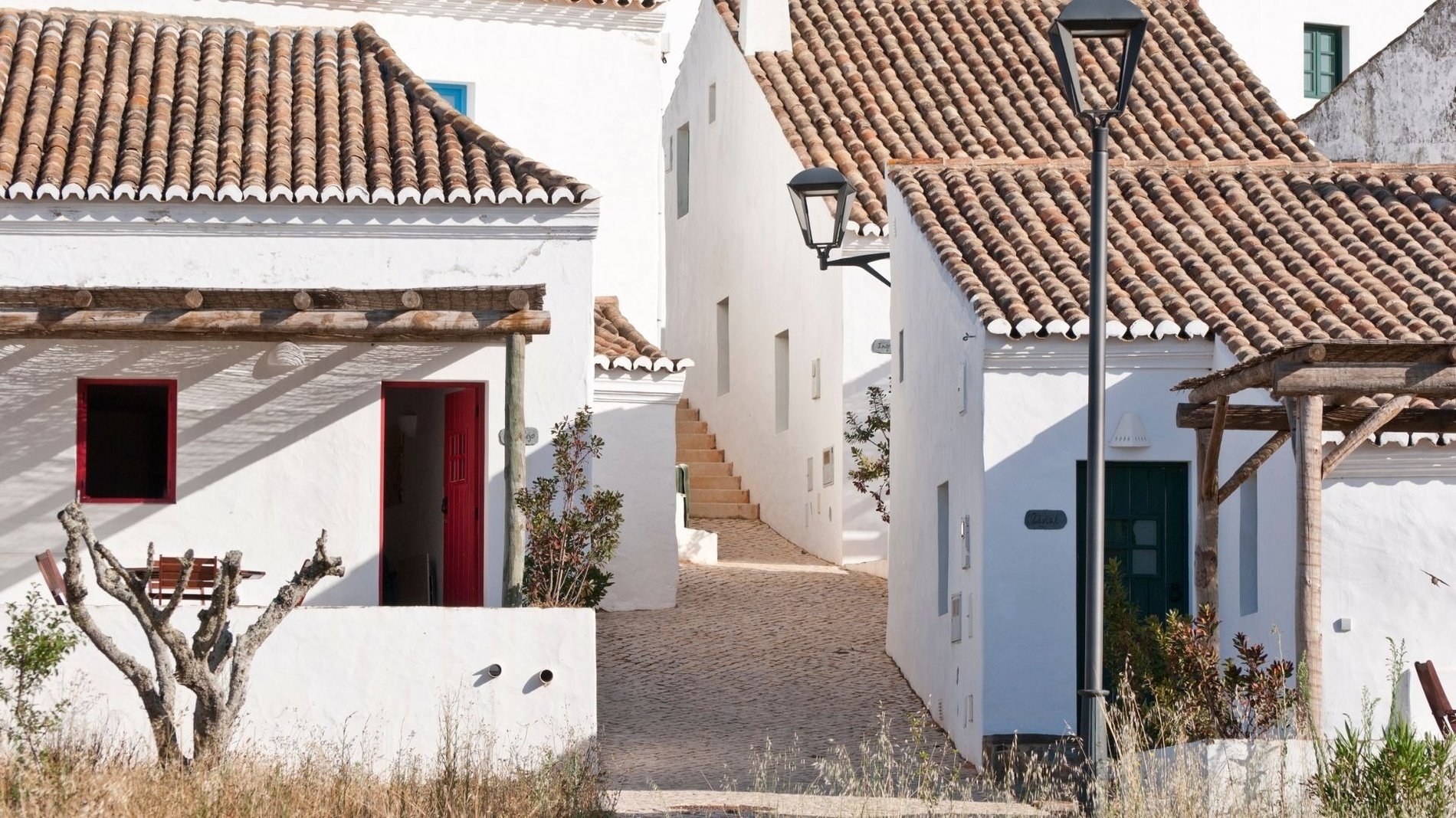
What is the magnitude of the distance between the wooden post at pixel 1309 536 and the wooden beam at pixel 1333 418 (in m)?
1.45

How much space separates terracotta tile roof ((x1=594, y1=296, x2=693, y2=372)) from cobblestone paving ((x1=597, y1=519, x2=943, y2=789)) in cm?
254

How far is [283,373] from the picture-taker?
16203 mm

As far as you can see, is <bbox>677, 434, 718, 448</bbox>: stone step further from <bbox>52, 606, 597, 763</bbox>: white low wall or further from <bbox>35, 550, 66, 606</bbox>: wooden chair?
<bbox>35, 550, 66, 606</bbox>: wooden chair

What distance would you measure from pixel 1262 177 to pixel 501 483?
7610 millimetres

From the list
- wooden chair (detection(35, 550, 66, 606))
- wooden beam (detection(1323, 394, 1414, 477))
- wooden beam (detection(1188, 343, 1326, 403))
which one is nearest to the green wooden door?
wooden beam (detection(1188, 343, 1326, 403))

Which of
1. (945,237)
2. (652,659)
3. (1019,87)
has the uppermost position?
(1019,87)

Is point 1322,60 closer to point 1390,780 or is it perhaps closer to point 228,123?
point 228,123

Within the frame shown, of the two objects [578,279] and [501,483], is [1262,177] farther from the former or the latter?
[501,483]

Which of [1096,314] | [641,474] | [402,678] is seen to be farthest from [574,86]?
[1096,314]

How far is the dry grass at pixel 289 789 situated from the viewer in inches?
410

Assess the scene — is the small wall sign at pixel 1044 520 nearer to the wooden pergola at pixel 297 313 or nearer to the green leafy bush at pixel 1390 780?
the wooden pergola at pixel 297 313

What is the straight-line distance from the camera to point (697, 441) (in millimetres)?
28250

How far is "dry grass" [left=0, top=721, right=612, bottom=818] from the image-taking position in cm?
1042

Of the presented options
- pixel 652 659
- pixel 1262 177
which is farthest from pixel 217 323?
pixel 1262 177
